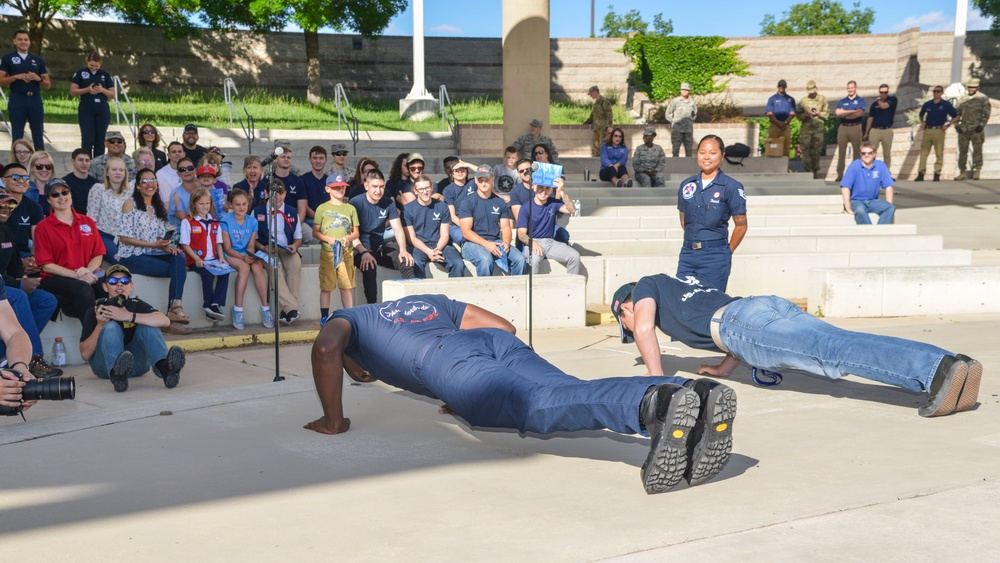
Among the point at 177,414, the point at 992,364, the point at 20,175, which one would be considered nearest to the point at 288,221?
the point at 20,175

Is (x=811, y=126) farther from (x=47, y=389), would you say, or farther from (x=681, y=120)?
(x=47, y=389)

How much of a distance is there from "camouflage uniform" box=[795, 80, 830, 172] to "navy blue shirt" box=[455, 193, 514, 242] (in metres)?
13.9

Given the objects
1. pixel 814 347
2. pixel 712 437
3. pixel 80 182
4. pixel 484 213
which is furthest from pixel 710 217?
pixel 80 182

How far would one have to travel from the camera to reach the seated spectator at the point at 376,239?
1116cm

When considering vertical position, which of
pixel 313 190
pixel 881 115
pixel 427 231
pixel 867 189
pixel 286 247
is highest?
pixel 881 115

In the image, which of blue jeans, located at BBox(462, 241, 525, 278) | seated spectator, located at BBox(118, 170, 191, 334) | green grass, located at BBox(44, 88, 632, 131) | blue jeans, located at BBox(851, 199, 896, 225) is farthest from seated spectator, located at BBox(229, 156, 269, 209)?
green grass, located at BBox(44, 88, 632, 131)

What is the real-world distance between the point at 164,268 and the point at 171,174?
2356mm

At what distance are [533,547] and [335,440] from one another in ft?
7.13

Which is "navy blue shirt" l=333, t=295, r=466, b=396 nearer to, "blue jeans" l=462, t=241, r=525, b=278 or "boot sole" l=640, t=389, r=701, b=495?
"boot sole" l=640, t=389, r=701, b=495

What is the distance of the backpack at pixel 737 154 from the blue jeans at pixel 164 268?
1477 cm

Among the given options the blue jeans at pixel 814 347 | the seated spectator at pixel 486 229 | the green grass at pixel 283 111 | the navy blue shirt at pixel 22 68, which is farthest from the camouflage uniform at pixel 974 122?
the navy blue shirt at pixel 22 68

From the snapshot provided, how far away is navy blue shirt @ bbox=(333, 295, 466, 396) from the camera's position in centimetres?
569

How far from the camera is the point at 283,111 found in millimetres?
29531

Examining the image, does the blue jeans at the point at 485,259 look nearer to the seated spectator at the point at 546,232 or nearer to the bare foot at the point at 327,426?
the seated spectator at the point at 546,232
